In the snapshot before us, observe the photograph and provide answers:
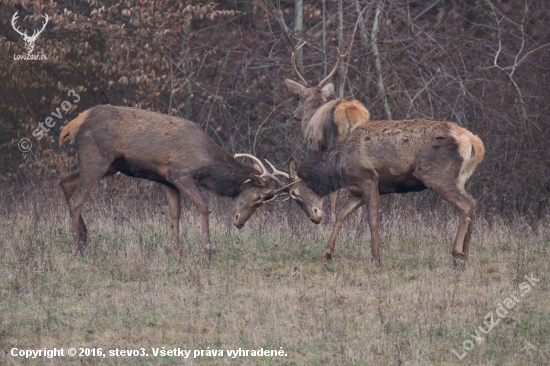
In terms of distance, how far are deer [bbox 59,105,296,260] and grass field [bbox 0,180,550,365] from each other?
551 mm

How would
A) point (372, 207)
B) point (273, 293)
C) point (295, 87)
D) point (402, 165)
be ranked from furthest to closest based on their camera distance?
point (295, 87) → point (372, 207) → point (402, 165) → point (273, 293)

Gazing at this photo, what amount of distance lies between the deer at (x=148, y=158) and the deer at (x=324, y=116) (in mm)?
1083

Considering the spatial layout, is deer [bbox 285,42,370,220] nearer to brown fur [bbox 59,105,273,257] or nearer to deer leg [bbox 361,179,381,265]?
deer leg [bbox 361,179,381,265]

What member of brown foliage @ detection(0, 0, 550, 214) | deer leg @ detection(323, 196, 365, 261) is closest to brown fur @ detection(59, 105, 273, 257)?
deer leg @ detection(323, 196, 365, 261)

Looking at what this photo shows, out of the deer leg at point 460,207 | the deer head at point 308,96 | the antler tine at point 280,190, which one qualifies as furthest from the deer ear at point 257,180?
the deer leg at point 460,207

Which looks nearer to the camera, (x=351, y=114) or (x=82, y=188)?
(x=82, y=188)

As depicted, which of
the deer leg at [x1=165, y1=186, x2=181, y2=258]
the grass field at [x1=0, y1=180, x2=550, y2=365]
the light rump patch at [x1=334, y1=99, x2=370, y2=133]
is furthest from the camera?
the light rump patch at [x1=334, y1=99, x2=370, y2=133]

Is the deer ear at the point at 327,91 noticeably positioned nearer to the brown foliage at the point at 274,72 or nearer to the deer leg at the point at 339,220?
the brown foliage at the point at 274,72

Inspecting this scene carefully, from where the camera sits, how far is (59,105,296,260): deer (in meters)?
9.49

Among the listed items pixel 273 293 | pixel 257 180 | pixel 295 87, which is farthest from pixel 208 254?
pixel 295 87

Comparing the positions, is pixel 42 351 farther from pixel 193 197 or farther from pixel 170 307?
pixel 193 197

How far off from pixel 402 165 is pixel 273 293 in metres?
2.26

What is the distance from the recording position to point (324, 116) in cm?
1099

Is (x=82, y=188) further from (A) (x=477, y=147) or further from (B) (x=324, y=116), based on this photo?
(A) (x=477, y=147)
